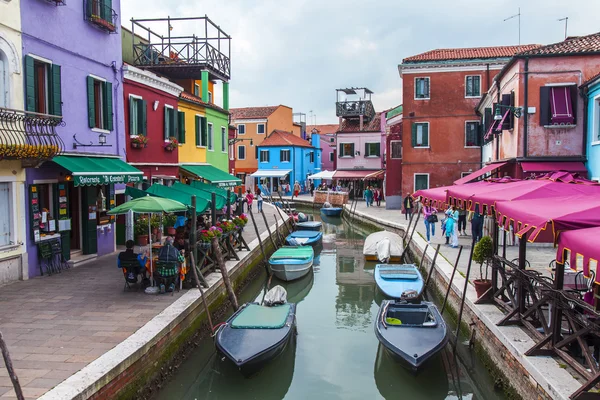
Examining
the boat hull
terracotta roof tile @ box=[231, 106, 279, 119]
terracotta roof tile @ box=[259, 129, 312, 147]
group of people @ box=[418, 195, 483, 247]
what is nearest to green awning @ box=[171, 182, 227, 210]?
the boat hull

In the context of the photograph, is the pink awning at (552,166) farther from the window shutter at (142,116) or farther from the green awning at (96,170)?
the window shutter at (142,116)

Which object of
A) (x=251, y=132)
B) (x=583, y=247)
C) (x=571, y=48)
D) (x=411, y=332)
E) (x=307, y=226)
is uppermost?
(x=251, y=132)

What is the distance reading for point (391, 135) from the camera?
33.5 m

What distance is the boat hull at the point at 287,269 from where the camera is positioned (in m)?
17.0

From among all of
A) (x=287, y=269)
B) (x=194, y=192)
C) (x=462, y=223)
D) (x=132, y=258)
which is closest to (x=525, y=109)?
(x=462, y=223)

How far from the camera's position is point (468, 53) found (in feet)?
98.0

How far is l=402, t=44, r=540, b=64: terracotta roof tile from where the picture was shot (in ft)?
94.9

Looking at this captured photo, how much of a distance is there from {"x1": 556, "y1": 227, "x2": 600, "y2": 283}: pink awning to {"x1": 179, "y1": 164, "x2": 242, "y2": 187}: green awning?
16060mm

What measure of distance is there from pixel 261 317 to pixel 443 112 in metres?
22.7

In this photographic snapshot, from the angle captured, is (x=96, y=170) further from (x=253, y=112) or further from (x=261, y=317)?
(x=253, y=112)

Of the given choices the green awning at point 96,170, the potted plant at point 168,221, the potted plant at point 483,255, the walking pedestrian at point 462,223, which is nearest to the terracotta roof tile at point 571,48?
the walking pedestrian at point 462,223

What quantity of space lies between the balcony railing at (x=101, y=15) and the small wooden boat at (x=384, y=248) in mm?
11668

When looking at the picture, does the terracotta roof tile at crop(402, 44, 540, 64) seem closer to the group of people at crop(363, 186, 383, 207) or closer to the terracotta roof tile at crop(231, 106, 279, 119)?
the group of people at crop(363, 186, 383, 207)

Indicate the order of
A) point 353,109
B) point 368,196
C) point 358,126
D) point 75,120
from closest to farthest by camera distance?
point 75,120 < point 368,196 < point 358,126 < point 353,109
